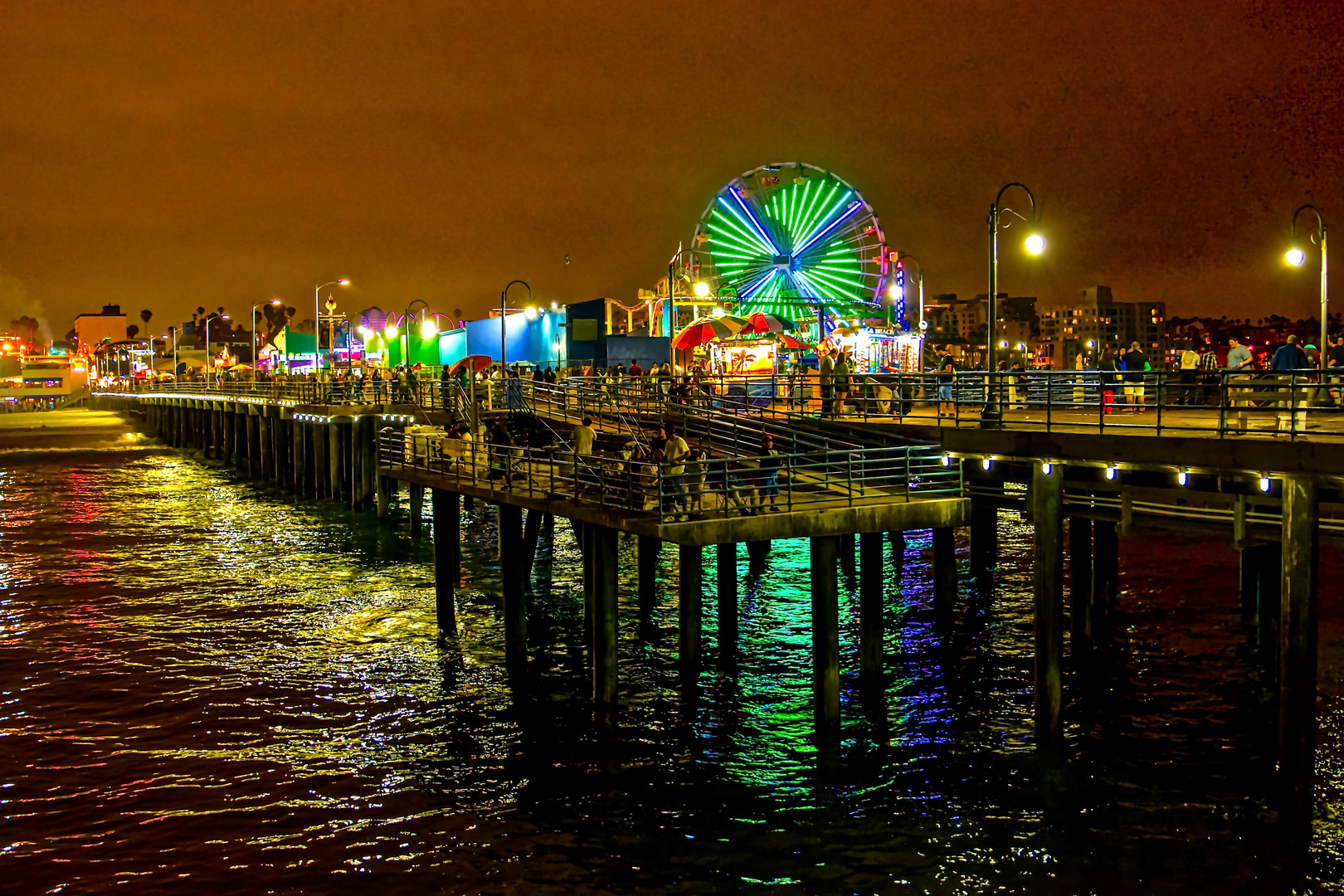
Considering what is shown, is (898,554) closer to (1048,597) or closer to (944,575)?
(944,575)

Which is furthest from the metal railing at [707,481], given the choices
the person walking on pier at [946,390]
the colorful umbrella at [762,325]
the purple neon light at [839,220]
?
the purple neon light at [839,220]

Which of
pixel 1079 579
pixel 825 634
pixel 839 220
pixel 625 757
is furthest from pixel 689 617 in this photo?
pixel 839 220

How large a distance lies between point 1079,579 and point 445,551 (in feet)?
39.8

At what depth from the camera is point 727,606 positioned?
22.9m

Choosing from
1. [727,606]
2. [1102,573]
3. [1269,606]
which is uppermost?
[1102,573]

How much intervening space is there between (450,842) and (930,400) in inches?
458

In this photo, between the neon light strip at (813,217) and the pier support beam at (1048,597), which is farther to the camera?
the neon light strip at (813,217)

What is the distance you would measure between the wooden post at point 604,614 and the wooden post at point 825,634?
315 centimetres

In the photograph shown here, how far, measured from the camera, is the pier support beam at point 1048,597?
16984 millimetres

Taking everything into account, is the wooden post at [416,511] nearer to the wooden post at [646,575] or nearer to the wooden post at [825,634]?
the wooden post at [646,575]

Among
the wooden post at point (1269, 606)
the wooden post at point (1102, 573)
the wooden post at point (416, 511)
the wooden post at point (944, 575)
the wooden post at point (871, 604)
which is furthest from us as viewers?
the wooden post at point (416, 511)

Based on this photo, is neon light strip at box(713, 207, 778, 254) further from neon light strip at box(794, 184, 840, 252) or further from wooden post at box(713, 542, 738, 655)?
wooden post at box(713, 542, 738, 655)

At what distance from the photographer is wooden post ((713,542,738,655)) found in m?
22.2

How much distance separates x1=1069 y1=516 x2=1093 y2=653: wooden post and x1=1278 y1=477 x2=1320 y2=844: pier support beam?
5.91m
